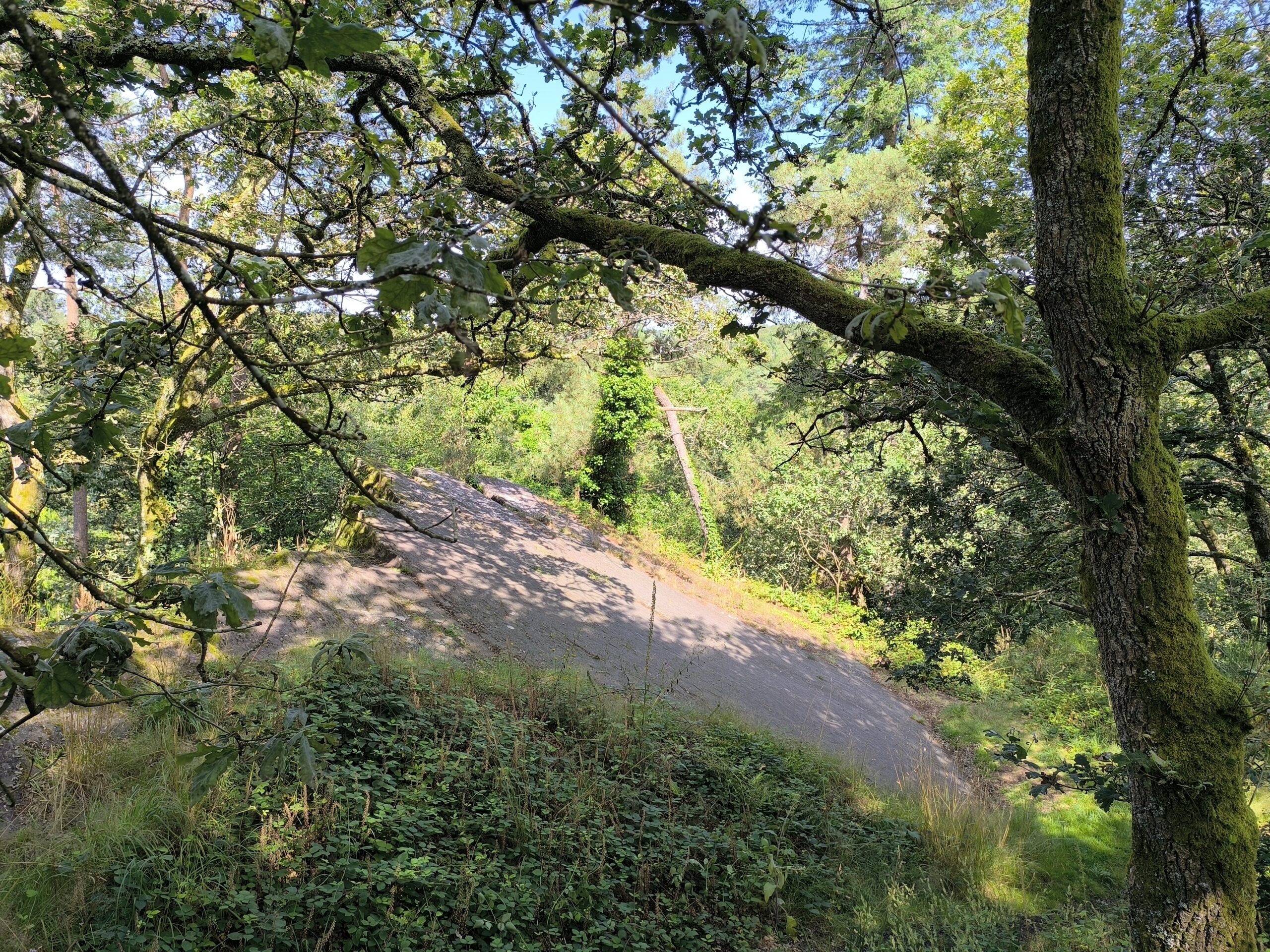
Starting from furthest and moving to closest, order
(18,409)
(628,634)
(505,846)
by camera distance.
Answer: (628,634)
(18,409)
(505,846)

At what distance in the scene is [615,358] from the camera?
4.90 metres

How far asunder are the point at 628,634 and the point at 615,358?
175 inches

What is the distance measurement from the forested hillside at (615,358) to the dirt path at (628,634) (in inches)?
28.7

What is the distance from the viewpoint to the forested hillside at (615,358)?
1381 mm

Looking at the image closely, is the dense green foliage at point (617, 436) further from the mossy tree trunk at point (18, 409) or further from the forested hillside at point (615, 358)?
the mossy tree trunk at point (18, 409)

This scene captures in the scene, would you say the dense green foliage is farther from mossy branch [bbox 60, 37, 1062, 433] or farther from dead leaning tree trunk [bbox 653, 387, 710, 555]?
mossy branch [bbox 60, 37, 1062, 433]

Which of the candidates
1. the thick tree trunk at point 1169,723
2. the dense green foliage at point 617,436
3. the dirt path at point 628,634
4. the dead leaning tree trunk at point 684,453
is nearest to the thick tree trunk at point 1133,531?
the thick tree trunk at point 1169,723

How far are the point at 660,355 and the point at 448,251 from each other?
474 inches

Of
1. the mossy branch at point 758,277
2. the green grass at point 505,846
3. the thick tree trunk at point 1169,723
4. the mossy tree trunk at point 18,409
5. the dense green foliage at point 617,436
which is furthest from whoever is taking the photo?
the dense green foliage at point 617,436

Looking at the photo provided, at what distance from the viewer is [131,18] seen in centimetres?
282

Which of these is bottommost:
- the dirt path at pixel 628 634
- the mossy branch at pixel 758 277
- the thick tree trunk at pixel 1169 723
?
the dirt path at pixel 628 634

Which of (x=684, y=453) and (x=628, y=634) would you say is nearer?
(x=628, y=634)

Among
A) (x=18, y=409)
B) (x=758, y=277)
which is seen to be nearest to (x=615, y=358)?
(x=758, y=277)

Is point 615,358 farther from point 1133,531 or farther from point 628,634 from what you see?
point 628,634
